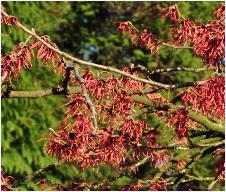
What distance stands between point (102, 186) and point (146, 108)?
823 mm

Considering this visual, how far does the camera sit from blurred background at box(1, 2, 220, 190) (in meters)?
9.69

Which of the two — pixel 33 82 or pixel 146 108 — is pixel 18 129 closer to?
pixel 33 82

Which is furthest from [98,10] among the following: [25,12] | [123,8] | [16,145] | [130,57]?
[16,145]

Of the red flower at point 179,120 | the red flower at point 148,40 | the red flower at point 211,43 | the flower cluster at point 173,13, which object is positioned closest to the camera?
the red flower at point 211,43

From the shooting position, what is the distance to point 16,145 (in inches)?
391

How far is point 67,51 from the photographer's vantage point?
11992 millimetres

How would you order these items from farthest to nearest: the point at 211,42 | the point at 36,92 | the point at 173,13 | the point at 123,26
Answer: the point at 123,26 → the point at 173,13 → the point at 36,92 → the point at 211,42

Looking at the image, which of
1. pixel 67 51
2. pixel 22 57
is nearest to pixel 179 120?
pixel 22 57

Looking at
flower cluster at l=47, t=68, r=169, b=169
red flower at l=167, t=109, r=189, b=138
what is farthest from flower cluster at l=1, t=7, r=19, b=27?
red flower at l=167, t=109, r=189, b=138

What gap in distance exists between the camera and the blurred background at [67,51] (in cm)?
969

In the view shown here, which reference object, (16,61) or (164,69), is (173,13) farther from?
(16,61)

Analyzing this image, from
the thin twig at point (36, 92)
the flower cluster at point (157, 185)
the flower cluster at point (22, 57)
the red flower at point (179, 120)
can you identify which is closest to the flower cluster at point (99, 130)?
the thin twig at point (36, 92)

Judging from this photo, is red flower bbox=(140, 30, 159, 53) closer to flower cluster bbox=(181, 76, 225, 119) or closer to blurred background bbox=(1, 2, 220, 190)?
flower cluster bbox=(181, 76, 225, 119)

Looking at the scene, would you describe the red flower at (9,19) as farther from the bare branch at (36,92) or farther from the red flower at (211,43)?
the red flower at (211,43)
